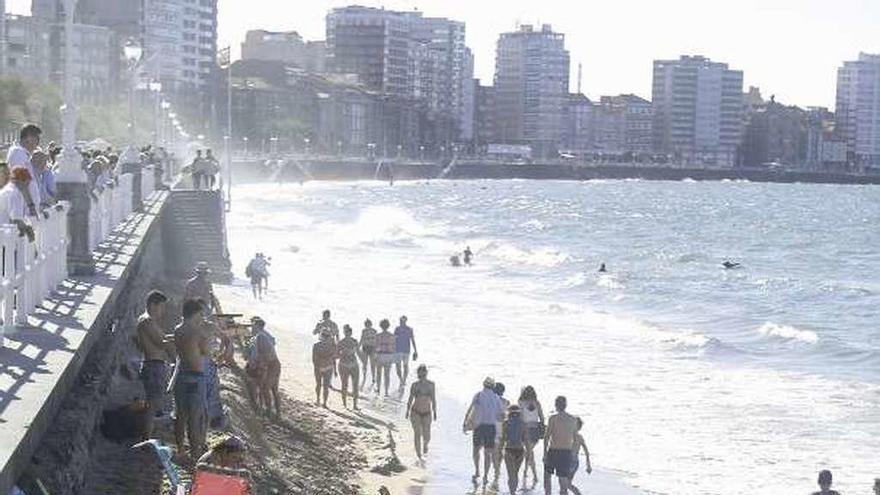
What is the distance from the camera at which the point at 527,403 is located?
15.8 meters

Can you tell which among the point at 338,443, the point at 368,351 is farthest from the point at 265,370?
the point at 368,351

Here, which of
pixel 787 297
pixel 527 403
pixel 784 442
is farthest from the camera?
pixel 787 297

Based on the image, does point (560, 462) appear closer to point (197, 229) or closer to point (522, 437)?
point (522, 437)

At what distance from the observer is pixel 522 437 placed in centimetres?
1553

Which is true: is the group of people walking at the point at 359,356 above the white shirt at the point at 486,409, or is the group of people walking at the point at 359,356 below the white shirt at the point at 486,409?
below

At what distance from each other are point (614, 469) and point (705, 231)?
7840cm

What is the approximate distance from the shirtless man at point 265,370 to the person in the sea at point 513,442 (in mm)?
2565

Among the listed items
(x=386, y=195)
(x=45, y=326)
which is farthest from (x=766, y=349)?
(x=386, y=195)

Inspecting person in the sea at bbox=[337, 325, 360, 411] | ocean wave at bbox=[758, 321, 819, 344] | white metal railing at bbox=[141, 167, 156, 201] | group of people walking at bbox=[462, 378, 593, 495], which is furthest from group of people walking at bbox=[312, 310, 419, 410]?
ocean wave at bbox=[758, 321, 819, 344]

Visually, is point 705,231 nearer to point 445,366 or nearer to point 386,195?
point 386,195

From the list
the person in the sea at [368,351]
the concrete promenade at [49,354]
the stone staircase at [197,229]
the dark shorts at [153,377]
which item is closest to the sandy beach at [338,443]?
the person in the sea at [368,351]

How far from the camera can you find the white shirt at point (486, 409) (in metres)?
16.1

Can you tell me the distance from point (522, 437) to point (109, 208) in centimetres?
Result: 622

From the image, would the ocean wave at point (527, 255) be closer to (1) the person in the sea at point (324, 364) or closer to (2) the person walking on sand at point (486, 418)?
(1) the person in the sea at point (324, 364)
